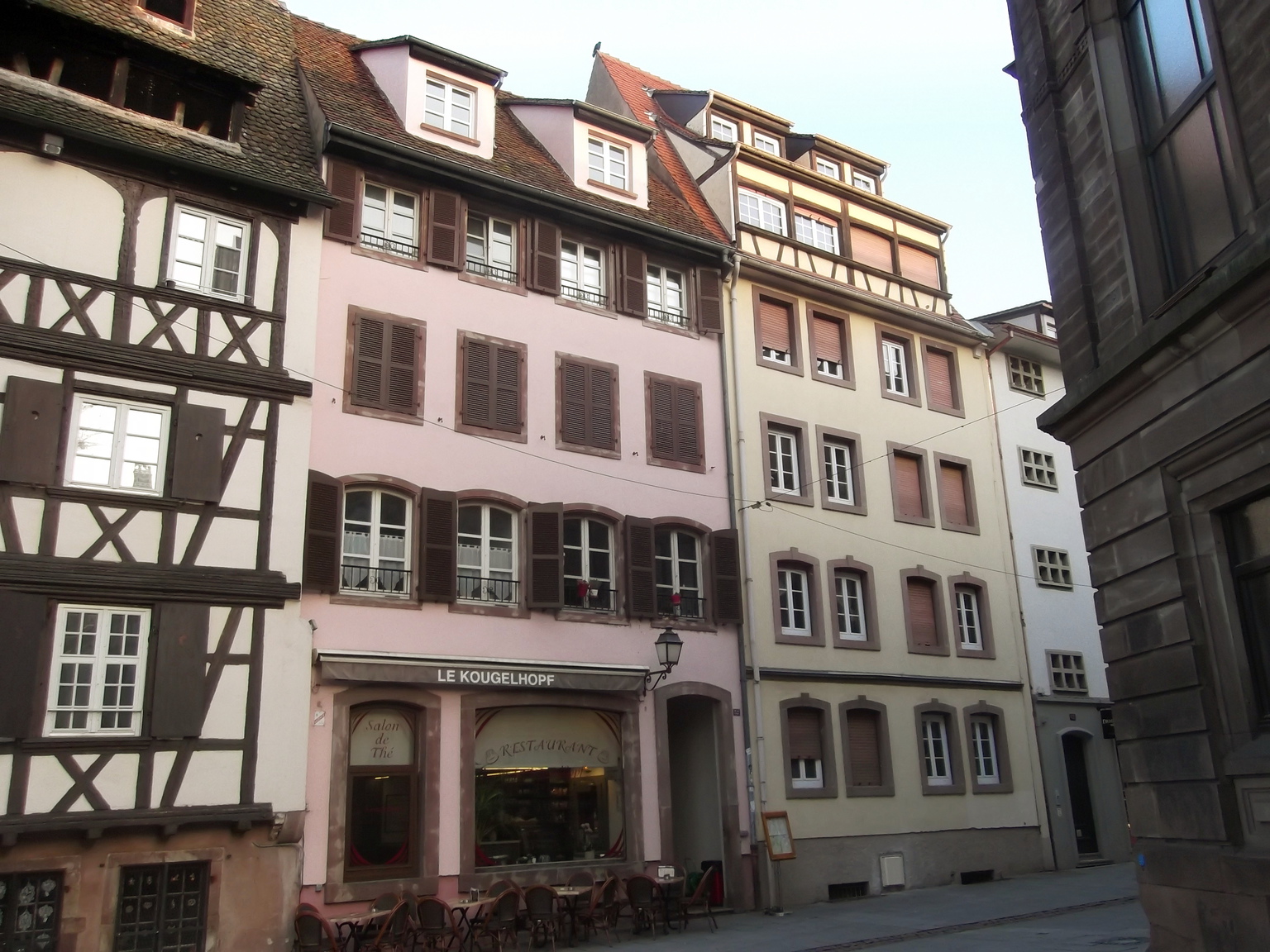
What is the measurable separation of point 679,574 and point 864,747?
5.05 metres

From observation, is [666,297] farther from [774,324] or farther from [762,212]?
[762,212]

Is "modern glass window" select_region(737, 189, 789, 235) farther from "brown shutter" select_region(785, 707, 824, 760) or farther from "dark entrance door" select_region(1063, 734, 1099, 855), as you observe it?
"dark entrance door" select_region(1063, 734, 1099, 855)

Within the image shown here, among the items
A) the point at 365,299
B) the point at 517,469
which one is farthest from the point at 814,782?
the point at 365,299

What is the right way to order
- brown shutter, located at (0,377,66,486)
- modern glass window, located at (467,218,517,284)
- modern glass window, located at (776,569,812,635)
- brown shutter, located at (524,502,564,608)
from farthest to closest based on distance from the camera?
modern glass window, located at (776,569,812,635), modern glass window, located at (467,218,517,284), brown shutter, located at (524,502,564,608), brown shutter, located at (0,377,66,486)

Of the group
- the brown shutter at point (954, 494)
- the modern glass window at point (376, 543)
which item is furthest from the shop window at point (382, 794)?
the brown shutter at point (954, 494)

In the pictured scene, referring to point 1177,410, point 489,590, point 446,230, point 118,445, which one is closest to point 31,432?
point 118,445

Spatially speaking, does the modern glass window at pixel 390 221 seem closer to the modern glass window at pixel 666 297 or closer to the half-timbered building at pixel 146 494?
the half-timbered building at pixel 146 494

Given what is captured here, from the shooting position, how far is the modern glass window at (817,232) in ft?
79.2

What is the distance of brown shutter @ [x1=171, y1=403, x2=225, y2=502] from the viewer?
14.4m

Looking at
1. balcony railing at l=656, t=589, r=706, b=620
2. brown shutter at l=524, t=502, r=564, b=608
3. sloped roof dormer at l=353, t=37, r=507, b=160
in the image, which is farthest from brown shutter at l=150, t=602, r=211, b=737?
sloped roof dormer at l=353, t=37, r=507, b=160

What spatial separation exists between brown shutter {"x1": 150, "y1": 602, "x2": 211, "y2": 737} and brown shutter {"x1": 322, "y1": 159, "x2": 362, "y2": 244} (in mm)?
5963

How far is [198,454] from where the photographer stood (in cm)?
1464

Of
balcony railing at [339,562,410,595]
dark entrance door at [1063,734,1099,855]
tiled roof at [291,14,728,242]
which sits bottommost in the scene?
dark entrance door at [1063,734,1099,855]

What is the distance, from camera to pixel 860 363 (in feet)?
77.9
